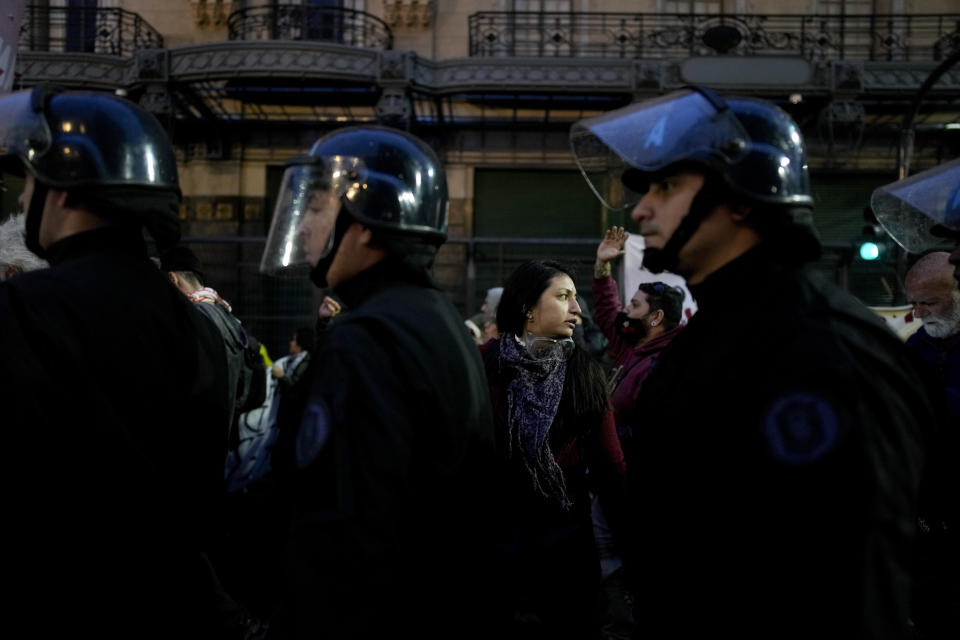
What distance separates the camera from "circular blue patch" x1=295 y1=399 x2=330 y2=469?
1865 millimetres

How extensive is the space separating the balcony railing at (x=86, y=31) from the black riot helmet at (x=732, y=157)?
14249 millimetres

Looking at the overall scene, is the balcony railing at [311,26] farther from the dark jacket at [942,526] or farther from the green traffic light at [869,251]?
the dark jacket at [942,526]

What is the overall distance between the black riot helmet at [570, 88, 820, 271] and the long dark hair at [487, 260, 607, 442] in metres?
1.81

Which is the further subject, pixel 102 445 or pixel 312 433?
pixel 102 445

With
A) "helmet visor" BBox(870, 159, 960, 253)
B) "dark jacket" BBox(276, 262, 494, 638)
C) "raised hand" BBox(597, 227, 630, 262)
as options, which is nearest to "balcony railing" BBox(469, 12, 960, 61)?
"raised hand" BBox(597, 227, 630, 262)

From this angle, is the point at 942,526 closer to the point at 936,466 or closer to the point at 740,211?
the point at 936,466

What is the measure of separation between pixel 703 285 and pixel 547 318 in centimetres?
211

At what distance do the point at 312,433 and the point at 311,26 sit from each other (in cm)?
1388

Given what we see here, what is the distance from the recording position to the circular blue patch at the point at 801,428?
1563 mm

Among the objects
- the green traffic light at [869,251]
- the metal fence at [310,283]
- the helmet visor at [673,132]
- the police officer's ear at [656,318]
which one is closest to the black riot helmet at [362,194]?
the helmet visor at [673,132]

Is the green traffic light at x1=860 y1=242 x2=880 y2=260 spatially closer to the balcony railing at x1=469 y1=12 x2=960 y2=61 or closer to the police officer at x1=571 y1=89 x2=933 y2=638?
the balcony railing at x1=469 y1=12 x2=960 y2=61

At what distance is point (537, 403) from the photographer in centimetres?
382

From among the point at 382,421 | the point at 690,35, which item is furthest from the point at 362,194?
the point at 690,35

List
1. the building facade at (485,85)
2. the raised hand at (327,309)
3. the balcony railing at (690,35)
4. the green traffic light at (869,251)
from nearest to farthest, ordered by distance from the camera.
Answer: the raised hand at (327,309) < the green traffic light at (869,251) < the building facade at (485,85) < the balcony railing at (690,35)
